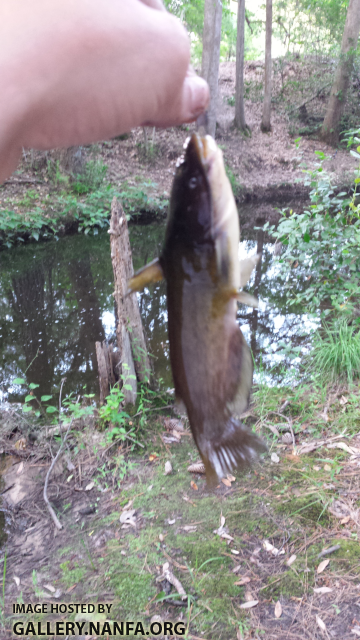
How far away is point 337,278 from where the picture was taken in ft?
14.6

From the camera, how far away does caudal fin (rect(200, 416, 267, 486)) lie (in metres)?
1.42

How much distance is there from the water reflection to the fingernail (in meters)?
3.60

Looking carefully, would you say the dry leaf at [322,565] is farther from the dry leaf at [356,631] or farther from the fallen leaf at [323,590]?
the dry leaf at [356,631]

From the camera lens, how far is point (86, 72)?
1.01 meters

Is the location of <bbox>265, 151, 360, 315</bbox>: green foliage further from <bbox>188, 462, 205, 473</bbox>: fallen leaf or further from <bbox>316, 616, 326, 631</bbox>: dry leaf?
<bbox>316, 616, 326, 631</bbox>: dry leaf

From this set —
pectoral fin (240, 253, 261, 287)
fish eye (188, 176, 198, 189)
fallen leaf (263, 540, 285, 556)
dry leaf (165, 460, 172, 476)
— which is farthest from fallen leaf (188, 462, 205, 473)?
fish eye (188, 176, 198, 189)

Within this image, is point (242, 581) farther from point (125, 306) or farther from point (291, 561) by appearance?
point (125, 306)

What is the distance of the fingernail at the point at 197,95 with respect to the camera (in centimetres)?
117

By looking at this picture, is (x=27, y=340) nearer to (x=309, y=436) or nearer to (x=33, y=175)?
(x=309, y=436)

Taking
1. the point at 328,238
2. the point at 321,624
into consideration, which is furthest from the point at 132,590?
the point at 328,238

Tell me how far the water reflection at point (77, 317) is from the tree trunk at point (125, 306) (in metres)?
0.86

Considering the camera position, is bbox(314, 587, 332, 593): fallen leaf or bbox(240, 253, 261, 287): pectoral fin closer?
bbox(240, 253, 261, 287): pectoral fin

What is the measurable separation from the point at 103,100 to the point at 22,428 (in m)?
3.73

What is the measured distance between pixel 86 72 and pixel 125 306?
2.83 metres
